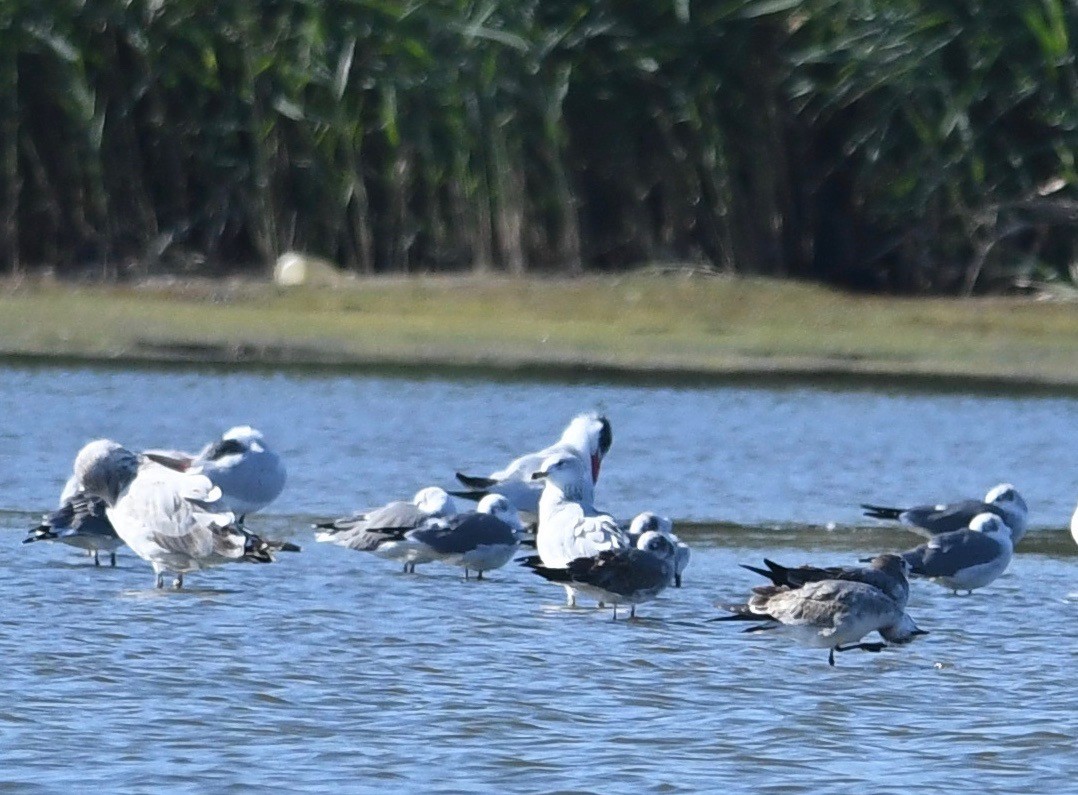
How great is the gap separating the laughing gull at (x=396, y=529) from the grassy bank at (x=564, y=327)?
5952 mm

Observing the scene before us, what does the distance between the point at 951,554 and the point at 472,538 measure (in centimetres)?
155

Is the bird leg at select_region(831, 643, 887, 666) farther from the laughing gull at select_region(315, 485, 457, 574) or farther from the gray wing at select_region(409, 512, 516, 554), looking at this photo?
the laughing gull at select_region(315, 485, 457, 574)

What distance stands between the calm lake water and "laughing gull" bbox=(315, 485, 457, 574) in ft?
0.33

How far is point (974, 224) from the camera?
16953 mm

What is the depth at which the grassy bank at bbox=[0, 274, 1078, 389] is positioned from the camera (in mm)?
14883

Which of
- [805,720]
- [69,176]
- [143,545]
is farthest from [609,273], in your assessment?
[805,720]

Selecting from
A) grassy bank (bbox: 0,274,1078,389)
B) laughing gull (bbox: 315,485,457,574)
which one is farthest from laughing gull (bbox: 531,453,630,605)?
grassy bank (bbox: 0,274,1078,389)

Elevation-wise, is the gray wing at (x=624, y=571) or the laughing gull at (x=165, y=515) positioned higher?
the laughing gull at (x=165, y=515)

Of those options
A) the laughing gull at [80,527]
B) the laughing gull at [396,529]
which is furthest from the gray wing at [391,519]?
the laughing gull at [80,527]

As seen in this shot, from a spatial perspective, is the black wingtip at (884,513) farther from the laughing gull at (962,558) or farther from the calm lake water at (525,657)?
the laughing gull at (962,558)

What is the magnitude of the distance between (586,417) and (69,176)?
29.3ft

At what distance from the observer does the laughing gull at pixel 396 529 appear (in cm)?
852

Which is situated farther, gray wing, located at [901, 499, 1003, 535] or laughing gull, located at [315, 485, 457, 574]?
gray wing, located at [901, 499, 1003, 535]

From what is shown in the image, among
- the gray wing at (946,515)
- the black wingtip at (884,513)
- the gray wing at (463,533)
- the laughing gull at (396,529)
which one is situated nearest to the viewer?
the gray wing at (463,533)
